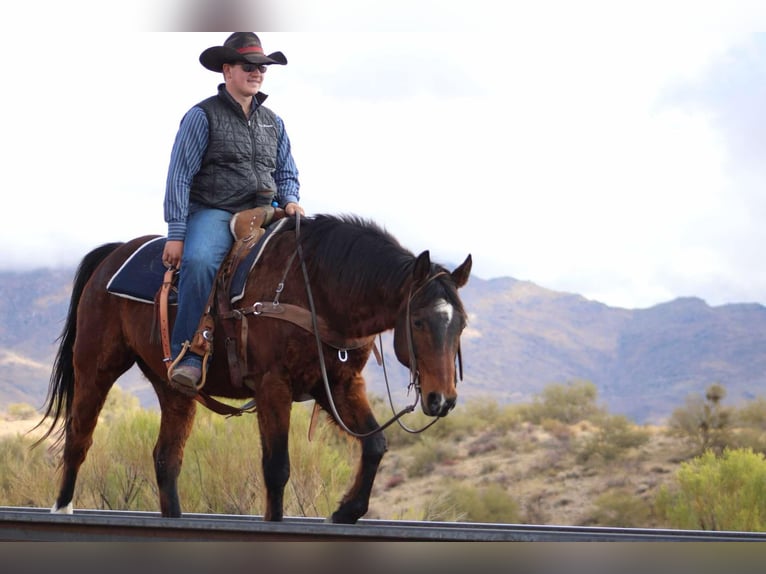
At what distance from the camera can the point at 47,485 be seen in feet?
55.6

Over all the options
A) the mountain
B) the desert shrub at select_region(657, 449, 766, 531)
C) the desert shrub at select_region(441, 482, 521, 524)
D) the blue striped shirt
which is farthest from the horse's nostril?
the mountain

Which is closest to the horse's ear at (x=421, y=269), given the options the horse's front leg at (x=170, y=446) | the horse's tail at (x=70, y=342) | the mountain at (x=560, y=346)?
the horse's front leg at (x=170, y=446)

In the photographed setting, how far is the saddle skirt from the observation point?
23.9 feet

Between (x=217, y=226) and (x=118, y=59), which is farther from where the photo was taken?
(x=118, y=59)

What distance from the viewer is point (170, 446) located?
323 inches

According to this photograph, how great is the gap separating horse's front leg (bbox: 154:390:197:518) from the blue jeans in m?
0.97

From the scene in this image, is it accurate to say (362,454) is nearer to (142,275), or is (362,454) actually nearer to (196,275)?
(196,275)

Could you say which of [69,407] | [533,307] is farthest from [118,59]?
[69,407]

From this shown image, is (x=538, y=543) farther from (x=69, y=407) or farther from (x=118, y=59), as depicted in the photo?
(x=118, y=59)

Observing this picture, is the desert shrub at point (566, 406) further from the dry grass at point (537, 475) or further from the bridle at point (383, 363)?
the bridle at point (383, 363)

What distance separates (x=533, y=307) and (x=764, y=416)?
127 feet

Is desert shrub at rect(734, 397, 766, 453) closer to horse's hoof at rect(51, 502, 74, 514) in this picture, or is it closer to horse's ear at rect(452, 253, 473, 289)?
horse's hoof at rect(51, 502, 74, 514)

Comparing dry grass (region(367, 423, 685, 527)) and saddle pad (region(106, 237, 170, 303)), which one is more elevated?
saddle pad (region(106, 237, 170, 303))

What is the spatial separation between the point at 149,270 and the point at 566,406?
97.9 ft
